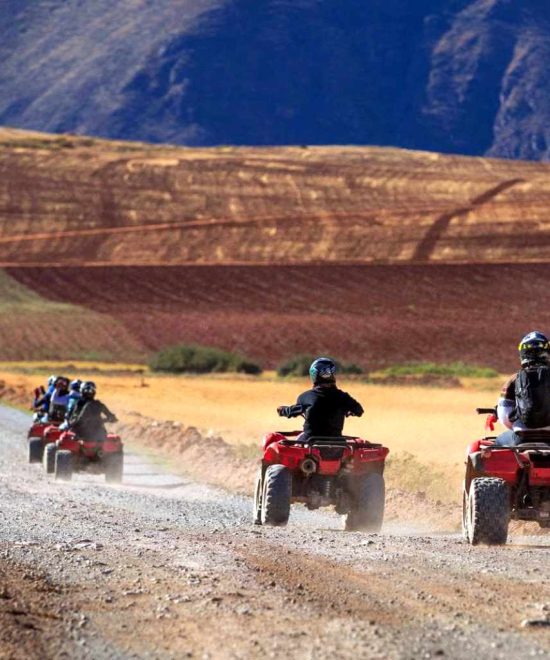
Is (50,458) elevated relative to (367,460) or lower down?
elevated

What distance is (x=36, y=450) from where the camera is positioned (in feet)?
86.7

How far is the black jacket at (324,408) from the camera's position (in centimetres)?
1571

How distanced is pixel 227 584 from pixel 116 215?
11238cm

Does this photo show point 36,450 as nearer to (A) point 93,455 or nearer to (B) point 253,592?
(A) point 93,455

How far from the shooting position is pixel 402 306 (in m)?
85.8

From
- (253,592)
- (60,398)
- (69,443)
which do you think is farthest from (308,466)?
(60,398)

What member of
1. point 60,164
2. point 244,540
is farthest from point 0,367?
point 60,164

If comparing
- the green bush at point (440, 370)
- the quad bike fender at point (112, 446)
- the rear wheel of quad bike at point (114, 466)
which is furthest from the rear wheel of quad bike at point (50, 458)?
the green bush at point (440, 370)

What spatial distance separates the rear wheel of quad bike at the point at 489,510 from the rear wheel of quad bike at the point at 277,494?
2.11m

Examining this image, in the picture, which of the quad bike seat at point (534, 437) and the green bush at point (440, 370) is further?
the green bush at point (440, 370)

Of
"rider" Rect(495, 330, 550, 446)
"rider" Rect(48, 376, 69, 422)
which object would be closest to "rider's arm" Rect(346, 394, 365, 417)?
"rider" Rect(495, 330, 550, 446)

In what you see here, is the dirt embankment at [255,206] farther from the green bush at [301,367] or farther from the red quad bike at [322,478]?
the red quad bike at [322,478]

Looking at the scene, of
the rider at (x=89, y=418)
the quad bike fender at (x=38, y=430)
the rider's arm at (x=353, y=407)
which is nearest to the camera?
the rider's arm at (x=353, y=407)

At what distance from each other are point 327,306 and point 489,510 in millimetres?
72610
